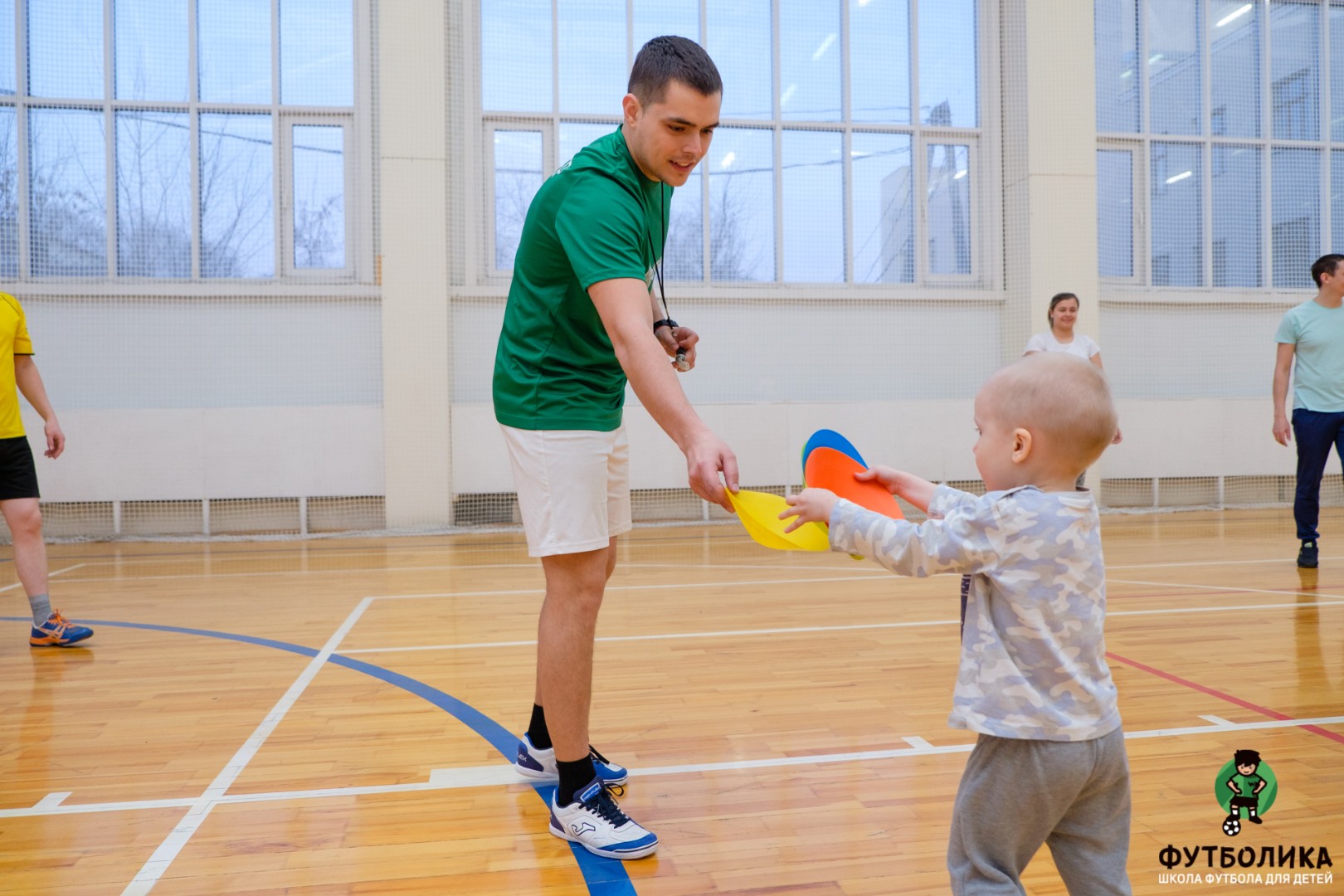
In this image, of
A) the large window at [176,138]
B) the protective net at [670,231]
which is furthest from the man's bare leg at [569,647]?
the large window at [176,138]

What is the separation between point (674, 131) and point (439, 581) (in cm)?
416

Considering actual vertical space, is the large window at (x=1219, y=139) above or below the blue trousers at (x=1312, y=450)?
above

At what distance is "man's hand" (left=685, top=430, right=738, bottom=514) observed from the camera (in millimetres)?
1570

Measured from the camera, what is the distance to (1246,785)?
2.24 meters

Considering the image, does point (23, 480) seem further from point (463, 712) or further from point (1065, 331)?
point (1065, 331)

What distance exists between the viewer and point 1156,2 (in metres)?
9.27

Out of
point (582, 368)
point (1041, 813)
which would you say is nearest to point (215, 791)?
point (582, 368)

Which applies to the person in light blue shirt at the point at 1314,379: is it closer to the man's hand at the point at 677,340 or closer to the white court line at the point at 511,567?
the white court line at the point at 511,567

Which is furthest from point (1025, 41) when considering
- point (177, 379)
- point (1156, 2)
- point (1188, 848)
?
point (1188, 848)

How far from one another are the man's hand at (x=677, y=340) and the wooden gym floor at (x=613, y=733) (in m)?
1.02

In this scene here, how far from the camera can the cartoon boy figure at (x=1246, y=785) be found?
83.4 inches

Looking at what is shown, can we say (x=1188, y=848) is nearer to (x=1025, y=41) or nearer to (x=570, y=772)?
(x=570, y=772)

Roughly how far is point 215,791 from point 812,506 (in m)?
1.74

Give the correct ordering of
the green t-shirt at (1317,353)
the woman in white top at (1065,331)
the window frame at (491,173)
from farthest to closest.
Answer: the window frame at (491,173) < the woman in white top at (1065,331) < the green t-shirt at (1317,353)
